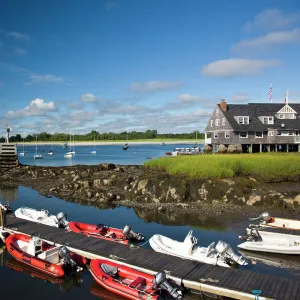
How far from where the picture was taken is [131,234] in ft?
52.6

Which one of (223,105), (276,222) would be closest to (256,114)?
(223,105)

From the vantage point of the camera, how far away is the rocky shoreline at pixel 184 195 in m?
21.7

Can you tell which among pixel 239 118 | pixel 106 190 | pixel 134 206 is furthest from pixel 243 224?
pixel 239 118

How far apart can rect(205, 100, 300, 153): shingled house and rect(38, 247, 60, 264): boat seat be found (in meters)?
35.3

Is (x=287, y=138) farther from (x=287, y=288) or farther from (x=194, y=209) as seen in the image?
(x=287, y=288)

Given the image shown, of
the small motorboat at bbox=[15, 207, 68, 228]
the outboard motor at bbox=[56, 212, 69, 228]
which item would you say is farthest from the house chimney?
the outboard motor at bbox=[56, 212, 69, 228]

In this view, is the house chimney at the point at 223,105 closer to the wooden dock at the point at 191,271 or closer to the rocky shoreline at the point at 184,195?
the rocky shoreline at the point at 184,195

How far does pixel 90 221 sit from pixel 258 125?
32.2 metres

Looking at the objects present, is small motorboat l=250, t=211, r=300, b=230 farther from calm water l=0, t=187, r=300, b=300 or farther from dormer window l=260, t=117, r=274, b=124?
dormer window l=260, t=117, r=274, b=124

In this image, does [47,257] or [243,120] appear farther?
[243,120]

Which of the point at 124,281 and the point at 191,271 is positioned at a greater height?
the point at 191,271

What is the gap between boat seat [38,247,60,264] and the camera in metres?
13.3

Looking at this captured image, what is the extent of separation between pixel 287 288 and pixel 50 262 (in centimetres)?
876

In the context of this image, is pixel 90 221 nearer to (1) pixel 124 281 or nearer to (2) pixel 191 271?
(1) pixel 124 281
